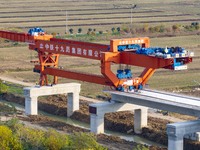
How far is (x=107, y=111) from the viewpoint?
23422 mm

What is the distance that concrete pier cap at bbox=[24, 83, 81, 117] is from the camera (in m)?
26.5

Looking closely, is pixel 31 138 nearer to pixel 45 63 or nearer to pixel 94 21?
pixel 45 63

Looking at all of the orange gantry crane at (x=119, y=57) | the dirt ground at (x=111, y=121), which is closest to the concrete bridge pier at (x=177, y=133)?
the dirt ground at (x=111, y=121)

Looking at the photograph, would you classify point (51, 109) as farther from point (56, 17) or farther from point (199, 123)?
point (56, 17)

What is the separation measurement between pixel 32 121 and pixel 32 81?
7.69m

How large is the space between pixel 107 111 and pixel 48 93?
4.19 metres

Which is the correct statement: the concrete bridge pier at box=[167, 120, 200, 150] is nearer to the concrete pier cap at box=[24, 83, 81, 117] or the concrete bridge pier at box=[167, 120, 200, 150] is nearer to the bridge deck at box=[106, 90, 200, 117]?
the bridge deck at box=[106, 90, 200, 117]

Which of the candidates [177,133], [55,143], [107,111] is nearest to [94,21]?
[107,111]

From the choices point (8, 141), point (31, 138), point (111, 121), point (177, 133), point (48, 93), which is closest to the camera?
point (8, 141)

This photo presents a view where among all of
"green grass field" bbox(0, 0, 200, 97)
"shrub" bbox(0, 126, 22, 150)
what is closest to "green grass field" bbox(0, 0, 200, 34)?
"green grass field" bbox(0, 0, 200, 97)

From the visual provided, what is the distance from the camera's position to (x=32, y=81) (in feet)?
108

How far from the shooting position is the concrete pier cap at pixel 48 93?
2653cm

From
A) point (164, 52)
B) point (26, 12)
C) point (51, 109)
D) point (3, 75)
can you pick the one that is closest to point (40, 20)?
point (26, 12)

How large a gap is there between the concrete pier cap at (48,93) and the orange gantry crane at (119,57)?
1.69ft
